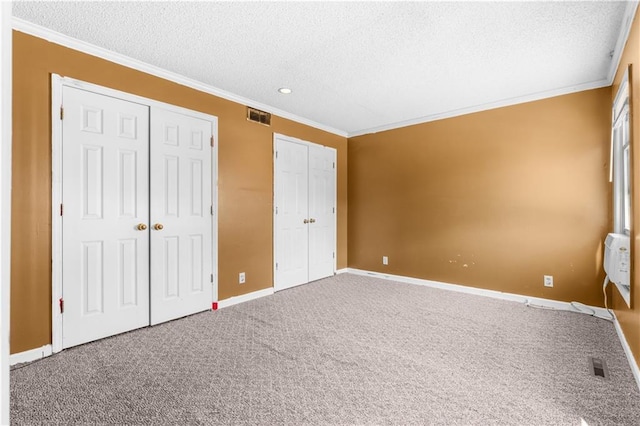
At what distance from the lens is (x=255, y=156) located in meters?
3.99

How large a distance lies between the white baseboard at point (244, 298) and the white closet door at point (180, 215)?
18 centimetres

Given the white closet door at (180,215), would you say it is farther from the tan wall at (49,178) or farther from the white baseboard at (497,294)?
A: the white baseboard at (497,294)

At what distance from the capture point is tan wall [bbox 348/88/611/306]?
3.38m

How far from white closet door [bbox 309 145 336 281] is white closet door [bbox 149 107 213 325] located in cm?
173

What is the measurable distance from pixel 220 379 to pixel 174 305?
136 cm

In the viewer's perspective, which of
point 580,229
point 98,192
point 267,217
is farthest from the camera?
point 267,217

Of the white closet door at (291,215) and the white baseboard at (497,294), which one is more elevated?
the white closet door at (291,215)

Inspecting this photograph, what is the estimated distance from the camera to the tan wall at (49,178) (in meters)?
2.30

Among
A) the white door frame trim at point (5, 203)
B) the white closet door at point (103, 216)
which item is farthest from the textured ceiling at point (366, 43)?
the white door frame trim at point (5, 203)

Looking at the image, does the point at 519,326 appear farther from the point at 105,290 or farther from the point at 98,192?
the point at 98,192

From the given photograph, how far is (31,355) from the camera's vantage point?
92.2 inches

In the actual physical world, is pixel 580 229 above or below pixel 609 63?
below

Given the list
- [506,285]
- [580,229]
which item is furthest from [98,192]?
[580,229]

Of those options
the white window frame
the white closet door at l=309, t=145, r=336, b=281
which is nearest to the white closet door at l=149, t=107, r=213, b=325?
the white closet door at l=309, t=145, r=336, b=281
